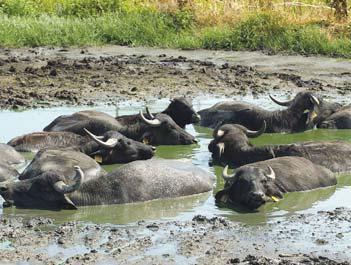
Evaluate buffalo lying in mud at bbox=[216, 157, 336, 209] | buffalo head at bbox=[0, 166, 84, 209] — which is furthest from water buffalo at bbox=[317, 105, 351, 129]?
buffalo head at bbox=[0, 166, 84, 209]

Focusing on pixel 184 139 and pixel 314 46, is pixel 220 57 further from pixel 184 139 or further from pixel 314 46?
pixel 184 139

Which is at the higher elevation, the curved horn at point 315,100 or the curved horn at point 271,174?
the curved horn at point 271,174

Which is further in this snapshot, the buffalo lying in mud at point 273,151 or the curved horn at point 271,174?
the buffalo lying in mud at point 273,151

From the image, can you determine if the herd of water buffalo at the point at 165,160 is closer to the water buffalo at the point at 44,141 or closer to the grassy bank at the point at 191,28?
the water buffalo at the point at 44,141

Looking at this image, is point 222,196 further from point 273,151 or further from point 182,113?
point 182,113

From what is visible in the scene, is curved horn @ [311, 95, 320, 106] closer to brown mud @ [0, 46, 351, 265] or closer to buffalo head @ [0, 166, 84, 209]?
brown mud @ [0, 46, 351, 265]

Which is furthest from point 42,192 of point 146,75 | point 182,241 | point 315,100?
point 146,75

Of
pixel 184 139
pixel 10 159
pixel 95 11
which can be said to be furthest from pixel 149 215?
pixel 95 11

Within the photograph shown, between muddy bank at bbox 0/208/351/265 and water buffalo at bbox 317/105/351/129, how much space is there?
544 centimetres

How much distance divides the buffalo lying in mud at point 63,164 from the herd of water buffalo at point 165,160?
1 centimetres

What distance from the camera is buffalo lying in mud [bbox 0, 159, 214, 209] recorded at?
10.9 metres

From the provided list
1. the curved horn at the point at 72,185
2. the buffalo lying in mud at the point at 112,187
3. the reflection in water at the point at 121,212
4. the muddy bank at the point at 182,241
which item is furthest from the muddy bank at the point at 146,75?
the muddy bank at the point at 182,241

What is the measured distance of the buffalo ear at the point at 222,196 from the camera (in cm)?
1125

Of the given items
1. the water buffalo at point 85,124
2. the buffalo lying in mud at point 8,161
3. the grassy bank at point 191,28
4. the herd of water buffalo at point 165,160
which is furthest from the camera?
the grassy bank at point 191,28
